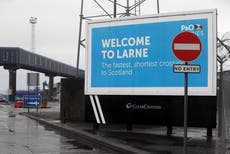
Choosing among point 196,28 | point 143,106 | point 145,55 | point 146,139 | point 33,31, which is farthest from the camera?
point 33,31

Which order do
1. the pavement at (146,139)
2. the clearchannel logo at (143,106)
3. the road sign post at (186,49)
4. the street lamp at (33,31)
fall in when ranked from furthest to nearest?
the street lamp at (33,31), the clearchannel logo at (143,106), the pavement at (146,139), the road sign post at (186,49)

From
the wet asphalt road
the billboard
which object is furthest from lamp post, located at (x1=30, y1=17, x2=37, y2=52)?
the billboard

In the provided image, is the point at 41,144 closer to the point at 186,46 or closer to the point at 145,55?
the point at 145,55

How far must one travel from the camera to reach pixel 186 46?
33.1 ft

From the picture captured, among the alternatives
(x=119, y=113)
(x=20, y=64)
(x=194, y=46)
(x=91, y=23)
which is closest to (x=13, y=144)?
(x=119, y=113)

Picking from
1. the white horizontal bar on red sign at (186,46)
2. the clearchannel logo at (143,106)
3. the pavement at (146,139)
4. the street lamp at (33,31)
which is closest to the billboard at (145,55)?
the clearchannel logo at (143,106)

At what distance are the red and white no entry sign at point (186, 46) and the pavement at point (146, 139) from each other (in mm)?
2924

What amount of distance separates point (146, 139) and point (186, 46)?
17.5ft

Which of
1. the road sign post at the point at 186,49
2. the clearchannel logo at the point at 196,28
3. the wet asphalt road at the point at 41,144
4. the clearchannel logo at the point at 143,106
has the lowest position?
the wet asphalt road at the point at 41,144

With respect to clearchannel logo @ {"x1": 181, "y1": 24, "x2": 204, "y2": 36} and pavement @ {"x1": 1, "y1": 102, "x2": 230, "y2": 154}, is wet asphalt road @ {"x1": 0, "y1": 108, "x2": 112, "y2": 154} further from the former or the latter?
clearchannel logo @ {"x1": 181, "y1": 24, "x2": 204, "y2": 36}

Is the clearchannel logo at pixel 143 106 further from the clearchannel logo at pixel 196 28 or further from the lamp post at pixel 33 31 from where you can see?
the lamp post at pixel 33 31

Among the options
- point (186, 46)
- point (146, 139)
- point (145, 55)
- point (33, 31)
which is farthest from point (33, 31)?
point (186, 46)

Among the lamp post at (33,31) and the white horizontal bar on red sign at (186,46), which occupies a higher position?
the lamp post at (33,31)

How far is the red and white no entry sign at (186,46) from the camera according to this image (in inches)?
395
